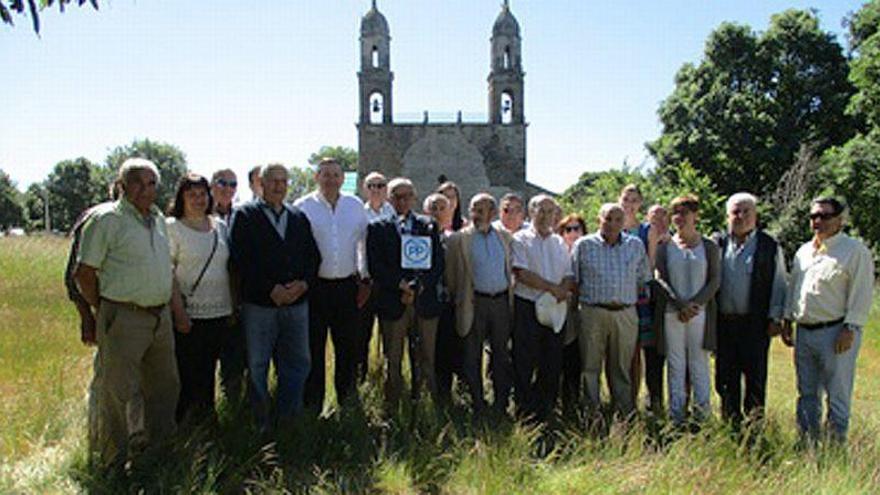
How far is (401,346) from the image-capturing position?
5.54 m

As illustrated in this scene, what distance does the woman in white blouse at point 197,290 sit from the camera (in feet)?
15.3

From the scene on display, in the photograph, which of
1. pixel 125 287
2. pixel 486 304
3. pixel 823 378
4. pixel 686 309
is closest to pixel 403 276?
pixel 486 304

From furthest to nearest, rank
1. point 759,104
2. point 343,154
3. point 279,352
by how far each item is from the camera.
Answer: point 343,154 < point 759,104 < point 279,352

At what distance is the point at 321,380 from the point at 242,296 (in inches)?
43.0

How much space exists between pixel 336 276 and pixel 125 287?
5.56ft

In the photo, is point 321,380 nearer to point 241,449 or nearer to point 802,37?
point 241,449

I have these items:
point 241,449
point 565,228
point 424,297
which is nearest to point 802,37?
point 565,228

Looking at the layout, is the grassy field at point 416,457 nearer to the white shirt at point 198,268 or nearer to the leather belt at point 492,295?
the white shirt at point 198,268

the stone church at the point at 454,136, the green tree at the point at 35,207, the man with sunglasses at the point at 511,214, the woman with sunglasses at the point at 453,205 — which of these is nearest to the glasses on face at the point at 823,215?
the man with sunglasses at the point at 511,214

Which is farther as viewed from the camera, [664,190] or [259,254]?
[664,190]

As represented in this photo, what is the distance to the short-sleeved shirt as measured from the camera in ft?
13.0

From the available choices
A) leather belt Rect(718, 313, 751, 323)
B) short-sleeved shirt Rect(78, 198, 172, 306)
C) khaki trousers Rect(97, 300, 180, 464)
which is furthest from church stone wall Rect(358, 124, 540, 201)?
short-sleeved shirt Rect(78, 198, 172, 306)

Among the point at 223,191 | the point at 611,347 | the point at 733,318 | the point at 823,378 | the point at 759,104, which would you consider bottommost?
the point at 823,378

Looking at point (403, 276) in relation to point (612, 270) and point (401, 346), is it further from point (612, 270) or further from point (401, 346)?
point (612, 270)
